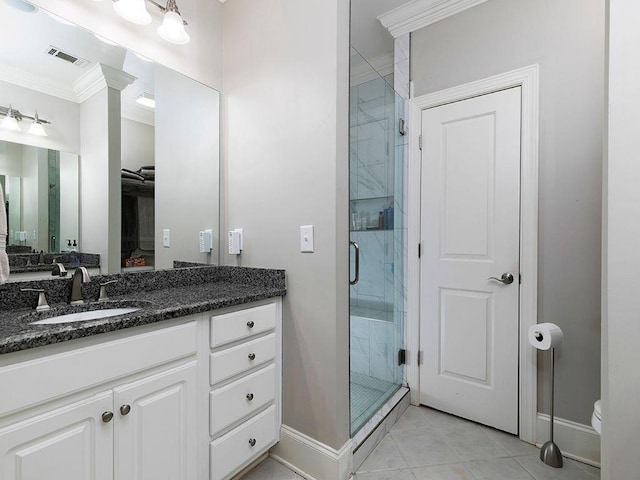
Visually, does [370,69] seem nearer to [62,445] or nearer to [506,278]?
[506,278]

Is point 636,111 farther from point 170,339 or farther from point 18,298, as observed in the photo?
point 18,298

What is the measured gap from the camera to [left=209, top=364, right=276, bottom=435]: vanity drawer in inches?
52.6

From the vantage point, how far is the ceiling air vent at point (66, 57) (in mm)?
1374

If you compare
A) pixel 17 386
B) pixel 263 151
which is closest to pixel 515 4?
pixel 263 151

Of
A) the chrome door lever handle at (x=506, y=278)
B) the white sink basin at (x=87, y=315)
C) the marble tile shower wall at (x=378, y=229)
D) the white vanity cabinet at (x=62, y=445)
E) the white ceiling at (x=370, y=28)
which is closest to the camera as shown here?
the white vanity cabinet at (x=62, y=445)

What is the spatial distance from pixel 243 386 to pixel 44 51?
170 centimetres

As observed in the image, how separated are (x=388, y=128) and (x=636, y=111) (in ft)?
4.49

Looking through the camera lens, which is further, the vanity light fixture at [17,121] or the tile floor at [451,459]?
the tile floor at [451,459]

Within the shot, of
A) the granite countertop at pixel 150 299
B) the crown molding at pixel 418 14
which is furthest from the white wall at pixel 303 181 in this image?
the crown molding at pixel 418 14

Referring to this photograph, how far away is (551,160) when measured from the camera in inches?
69.3

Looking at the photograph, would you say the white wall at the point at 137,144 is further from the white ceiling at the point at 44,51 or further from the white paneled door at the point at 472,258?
the white paneled door at the point at 472,258

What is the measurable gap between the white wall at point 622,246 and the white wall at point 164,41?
1.90 meters

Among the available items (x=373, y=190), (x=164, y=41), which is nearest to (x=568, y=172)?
(x=373, y=190)

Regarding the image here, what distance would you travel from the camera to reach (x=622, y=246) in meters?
1.07
